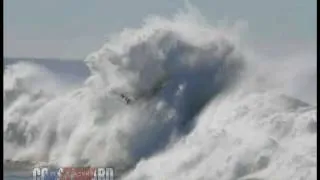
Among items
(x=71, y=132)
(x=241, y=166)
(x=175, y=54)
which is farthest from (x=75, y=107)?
(x=241, y=166)

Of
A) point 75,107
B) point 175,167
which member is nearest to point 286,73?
point 175,167

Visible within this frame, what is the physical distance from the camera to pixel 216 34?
4648mm

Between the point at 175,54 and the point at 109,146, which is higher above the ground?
the point at 175,54

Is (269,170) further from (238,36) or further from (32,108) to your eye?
(32,108)

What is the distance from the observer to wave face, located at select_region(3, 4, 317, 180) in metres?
4.59

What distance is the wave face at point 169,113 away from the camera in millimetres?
4586

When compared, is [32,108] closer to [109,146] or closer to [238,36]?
[109,146]

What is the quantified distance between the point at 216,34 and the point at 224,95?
327 millimetres

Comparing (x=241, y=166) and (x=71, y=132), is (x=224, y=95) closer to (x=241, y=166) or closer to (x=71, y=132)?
(x=241, y=166)

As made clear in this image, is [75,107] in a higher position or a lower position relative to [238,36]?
lower

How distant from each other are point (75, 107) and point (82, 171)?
339 millimetres

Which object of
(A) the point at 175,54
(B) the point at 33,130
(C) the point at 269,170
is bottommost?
(C) the point at 269,170

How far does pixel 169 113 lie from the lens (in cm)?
464

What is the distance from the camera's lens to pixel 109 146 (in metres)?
4.59
